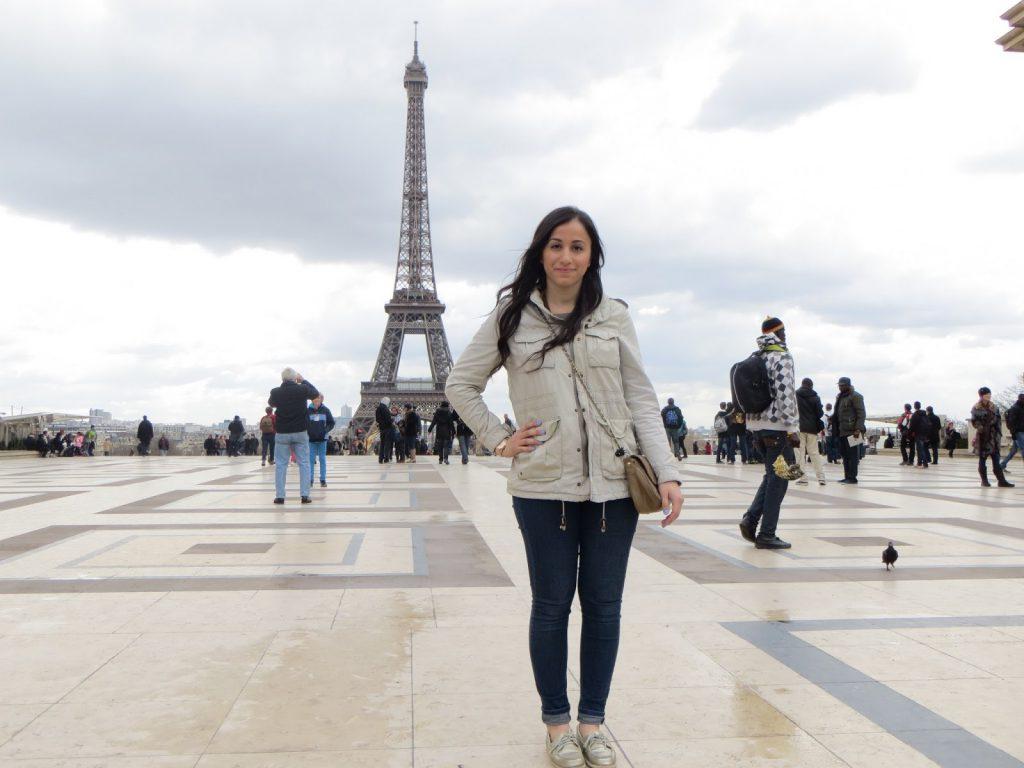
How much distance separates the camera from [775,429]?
6805 mm

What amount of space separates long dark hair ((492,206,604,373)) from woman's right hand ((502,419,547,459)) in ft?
0.70

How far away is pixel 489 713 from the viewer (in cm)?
312

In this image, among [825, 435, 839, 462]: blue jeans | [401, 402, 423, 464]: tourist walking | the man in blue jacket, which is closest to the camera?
the man in blue jacket

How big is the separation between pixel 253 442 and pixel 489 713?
3664 cm

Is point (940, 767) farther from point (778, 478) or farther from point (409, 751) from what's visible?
point (778, 478)

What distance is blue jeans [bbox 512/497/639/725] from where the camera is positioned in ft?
9.00

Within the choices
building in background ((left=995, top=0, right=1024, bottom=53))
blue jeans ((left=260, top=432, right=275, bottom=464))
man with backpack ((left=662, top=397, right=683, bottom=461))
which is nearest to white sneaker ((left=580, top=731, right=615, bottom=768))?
man with backpack ((left=662, top=397, right=683, bottom=461))

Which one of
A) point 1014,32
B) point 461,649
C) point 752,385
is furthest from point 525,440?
→ point 1014,32

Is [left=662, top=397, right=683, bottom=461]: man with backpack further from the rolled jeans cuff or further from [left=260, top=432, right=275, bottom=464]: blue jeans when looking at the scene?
the rolled jeans cuff

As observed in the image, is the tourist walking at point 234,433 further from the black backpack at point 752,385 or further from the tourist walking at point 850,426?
the black backpack at point 752,385

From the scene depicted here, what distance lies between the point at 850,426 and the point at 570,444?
11.9 metres

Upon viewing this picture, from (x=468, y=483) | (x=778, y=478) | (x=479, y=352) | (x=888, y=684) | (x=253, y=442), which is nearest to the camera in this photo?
(x=479, y=352)

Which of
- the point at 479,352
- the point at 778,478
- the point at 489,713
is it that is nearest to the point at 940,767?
the point at 489,713

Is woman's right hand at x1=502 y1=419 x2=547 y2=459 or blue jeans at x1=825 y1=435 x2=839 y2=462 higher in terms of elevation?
woman's right hand at x1=502 y1=419 x2=547 y2=459
